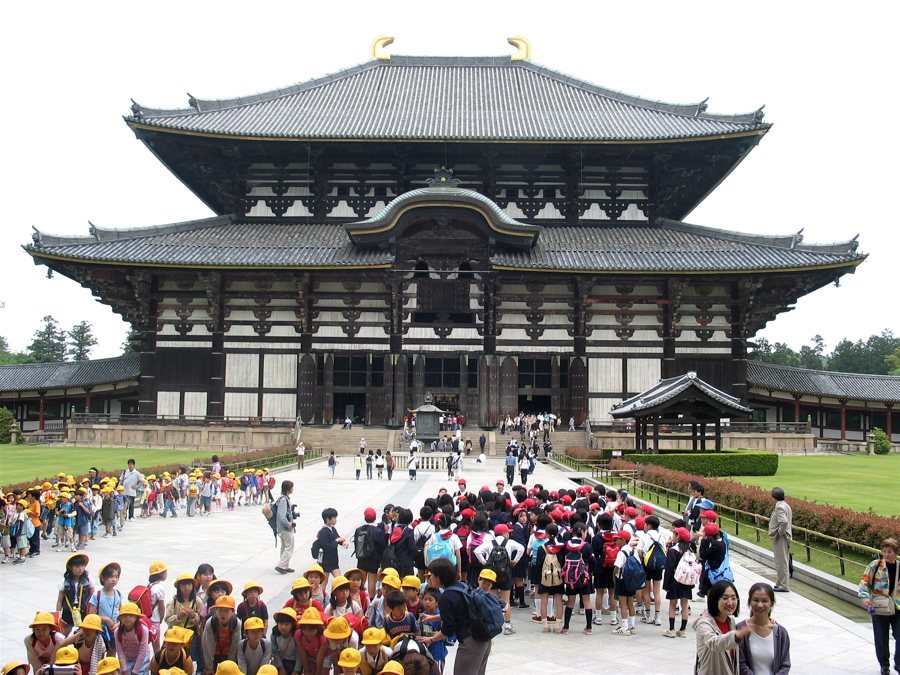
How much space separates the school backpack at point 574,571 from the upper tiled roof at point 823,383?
1512 inches

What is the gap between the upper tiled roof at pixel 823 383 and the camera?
47.1 meters

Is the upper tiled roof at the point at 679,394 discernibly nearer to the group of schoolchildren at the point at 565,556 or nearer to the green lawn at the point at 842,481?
the green lawn at the point at 842,481

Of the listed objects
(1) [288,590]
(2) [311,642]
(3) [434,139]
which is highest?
(3) [434,139]

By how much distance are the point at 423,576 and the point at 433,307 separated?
32.0 m

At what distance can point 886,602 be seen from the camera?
29.6 feet

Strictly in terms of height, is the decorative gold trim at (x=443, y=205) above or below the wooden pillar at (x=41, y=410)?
above

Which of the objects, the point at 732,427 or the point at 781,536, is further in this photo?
the point at 732,427

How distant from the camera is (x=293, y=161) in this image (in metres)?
46.1

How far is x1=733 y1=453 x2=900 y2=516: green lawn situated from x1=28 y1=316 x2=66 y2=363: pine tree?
308 feet

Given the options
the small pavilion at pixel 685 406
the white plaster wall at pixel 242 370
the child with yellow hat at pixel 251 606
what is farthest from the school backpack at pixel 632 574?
the white plaster wall at pixel 242 370

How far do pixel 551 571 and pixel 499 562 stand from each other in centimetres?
86

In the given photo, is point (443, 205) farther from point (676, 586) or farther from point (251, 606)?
point (251, 606)

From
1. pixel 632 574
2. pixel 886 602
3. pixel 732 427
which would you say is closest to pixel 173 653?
pixel 632 574

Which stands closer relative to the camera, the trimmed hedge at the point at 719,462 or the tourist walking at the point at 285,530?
the tourist walking at the point at 285,530
